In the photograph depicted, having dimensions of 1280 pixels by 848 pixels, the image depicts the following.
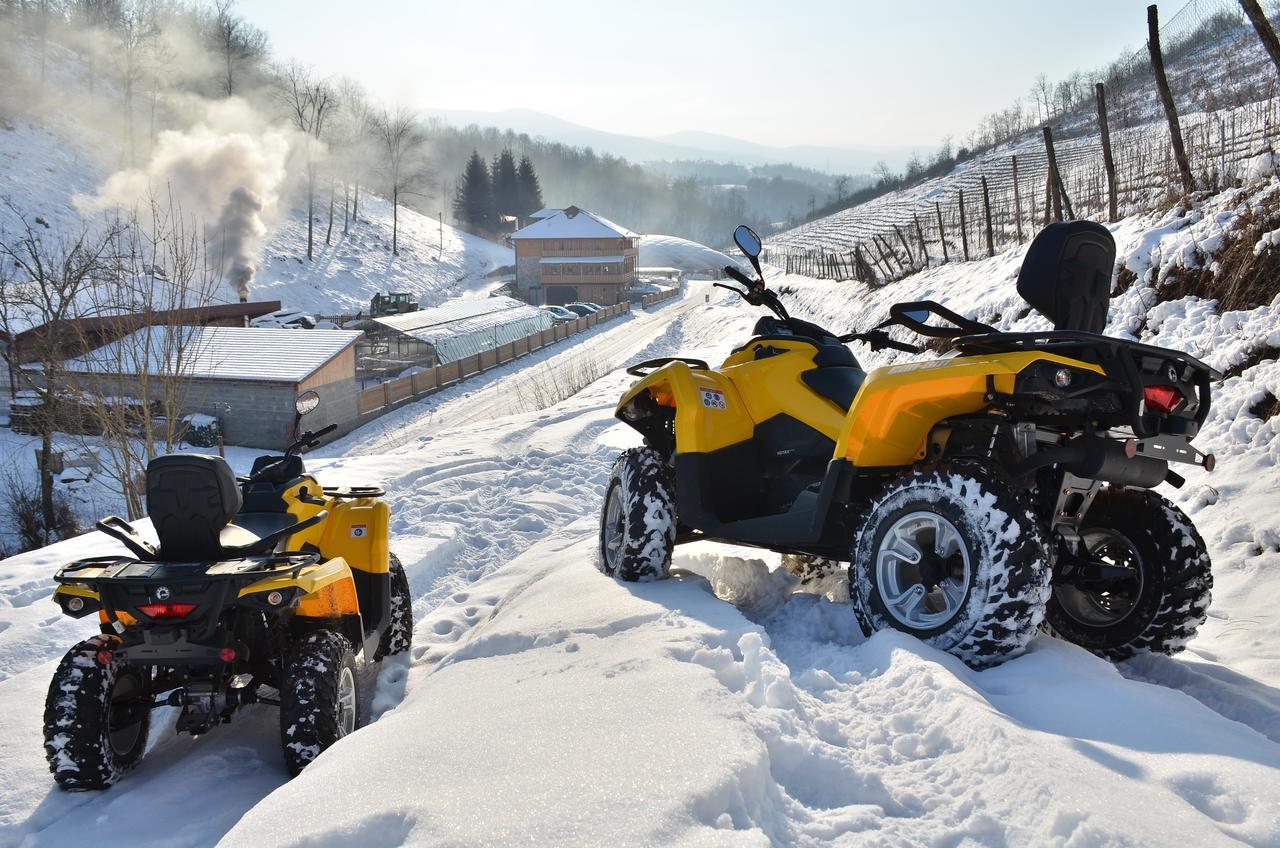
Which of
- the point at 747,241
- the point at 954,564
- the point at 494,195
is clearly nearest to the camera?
the point at 954,564

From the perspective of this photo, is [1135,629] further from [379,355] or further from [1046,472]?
[379,355]

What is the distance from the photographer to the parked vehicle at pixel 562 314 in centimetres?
5166

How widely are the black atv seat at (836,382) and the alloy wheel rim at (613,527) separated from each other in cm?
127

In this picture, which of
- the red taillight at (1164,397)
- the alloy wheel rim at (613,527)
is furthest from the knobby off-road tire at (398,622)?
the red taillight at (1164,397)

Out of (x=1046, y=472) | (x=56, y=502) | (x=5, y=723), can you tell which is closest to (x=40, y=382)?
(x=56, y=502)

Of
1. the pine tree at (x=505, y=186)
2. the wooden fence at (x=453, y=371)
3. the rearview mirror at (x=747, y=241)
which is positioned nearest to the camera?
the rearview mirror at (x=747, y=241)

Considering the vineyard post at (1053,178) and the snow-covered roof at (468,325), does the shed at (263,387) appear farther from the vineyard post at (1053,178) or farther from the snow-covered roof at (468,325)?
the vineyard post at (1053,178)

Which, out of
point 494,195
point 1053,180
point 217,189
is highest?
point 494,195

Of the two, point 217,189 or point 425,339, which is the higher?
point 217,189

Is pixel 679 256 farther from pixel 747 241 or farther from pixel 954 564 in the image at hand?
pixel 954 564

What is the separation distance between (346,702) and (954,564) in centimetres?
256

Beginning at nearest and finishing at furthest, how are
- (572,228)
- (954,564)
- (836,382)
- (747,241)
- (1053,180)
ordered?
(954,564) < (836,382) < (747,241) < (1053,180) < (572,228)

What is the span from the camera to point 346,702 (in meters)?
3.77

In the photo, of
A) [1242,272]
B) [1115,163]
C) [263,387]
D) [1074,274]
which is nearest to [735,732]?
[1074,274]
